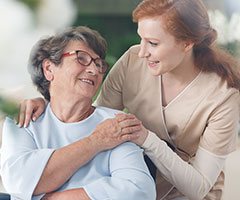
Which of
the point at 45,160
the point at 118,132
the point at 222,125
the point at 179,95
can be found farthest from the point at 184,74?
the point at 45,160

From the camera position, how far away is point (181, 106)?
160 centimetres

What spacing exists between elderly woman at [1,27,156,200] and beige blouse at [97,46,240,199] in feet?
0.39

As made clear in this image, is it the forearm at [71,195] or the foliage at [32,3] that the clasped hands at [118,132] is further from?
the foliage at [32,3]

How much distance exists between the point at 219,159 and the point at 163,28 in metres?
0.47

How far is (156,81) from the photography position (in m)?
1.61

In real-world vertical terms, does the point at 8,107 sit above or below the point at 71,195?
above

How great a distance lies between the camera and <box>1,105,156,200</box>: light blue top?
1395mm

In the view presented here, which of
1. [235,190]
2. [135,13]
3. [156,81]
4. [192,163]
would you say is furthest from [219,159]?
[135,13]

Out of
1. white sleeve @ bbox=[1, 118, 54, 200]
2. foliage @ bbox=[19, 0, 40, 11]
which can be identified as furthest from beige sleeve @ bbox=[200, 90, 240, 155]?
foliage @ bbox=[19, 0, 40, 11]

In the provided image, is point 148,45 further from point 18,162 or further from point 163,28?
point 18,162

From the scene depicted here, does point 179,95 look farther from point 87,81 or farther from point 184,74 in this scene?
point 87,81

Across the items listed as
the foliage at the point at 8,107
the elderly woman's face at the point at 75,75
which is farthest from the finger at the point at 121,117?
the foliage at the point at 8,107

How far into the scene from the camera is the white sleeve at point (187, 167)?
1505 millimetres

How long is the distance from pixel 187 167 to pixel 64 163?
0.40 meters
